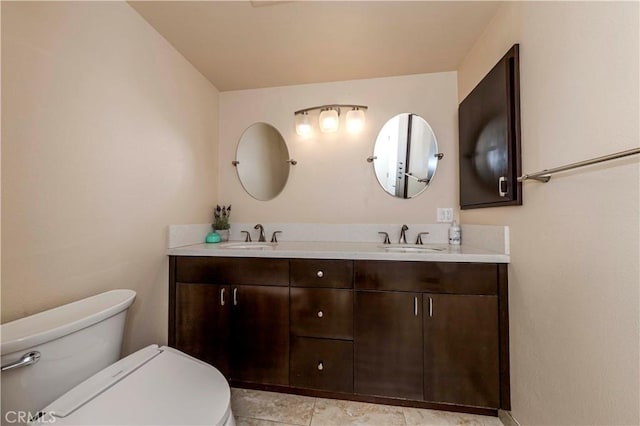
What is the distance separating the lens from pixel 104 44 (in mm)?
1203

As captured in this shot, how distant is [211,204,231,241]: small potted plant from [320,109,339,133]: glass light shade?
105 centimetres

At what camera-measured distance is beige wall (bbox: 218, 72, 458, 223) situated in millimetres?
1912

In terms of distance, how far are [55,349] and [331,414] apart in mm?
1252

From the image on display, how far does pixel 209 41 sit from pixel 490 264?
2105mm

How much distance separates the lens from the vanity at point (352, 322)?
4.33 feet

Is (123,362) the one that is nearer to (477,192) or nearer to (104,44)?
(104,44)

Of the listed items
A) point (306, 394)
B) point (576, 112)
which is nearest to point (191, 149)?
point (306, 394)

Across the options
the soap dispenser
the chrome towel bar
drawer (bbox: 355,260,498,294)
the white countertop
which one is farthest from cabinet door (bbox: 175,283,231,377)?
the chrome towel bar

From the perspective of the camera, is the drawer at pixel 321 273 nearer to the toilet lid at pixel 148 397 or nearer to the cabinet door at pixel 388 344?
the cabinet door at pixel 388 344

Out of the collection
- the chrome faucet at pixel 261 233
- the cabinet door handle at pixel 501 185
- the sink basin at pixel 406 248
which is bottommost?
the sink basin at pixel 406 248

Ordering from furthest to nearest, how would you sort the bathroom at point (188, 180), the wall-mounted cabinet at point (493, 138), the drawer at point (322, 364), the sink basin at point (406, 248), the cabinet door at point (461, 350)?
the sink basin at point (406, 248)
the drawer at point (322, 364)
the cabinet door at point (461, 350)
the wall-mounted cabinet at point (493, 138)
the bathroom at point (188, 180)

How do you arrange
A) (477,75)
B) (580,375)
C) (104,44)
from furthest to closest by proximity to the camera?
1. (477,75)
2. (104,44)
3. (580,375)

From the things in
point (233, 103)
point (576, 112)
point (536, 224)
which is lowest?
point (536, 224)

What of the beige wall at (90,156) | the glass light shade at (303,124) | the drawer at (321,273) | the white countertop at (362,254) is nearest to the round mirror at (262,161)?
the glass light shade at (303,124)
